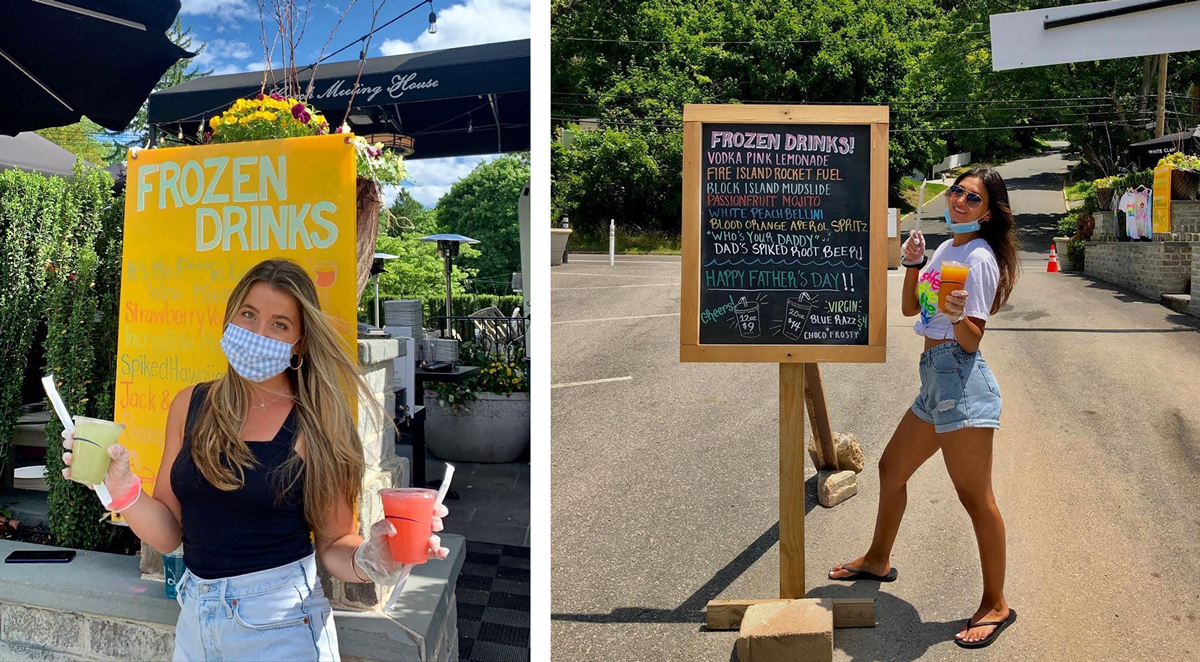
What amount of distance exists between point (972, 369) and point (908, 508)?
134 centimetres

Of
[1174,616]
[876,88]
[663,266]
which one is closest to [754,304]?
[1174,616]

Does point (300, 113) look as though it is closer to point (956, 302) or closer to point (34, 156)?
point (956, 302)

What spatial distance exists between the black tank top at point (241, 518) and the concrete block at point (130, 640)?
0.85 m

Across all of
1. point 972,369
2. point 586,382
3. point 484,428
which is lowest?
Result: point 484,428

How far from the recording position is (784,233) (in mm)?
3059

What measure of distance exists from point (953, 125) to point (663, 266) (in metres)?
16.4

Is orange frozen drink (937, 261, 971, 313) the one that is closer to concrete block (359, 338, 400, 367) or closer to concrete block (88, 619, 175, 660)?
concrete block (359, 338, 400, 367)

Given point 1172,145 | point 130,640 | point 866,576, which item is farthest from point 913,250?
point 1172,145

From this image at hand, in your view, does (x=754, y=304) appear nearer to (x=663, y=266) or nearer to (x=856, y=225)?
(x=856, y=225)

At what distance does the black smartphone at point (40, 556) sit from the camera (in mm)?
2787

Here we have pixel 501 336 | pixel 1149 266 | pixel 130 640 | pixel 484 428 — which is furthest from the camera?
pixel 1149 266

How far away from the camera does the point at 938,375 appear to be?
2881mm

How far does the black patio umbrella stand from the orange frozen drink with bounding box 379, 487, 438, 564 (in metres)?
2.90

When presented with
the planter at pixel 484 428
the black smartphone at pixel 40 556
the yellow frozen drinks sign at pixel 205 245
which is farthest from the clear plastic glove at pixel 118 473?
the planter at pixel 484 428
